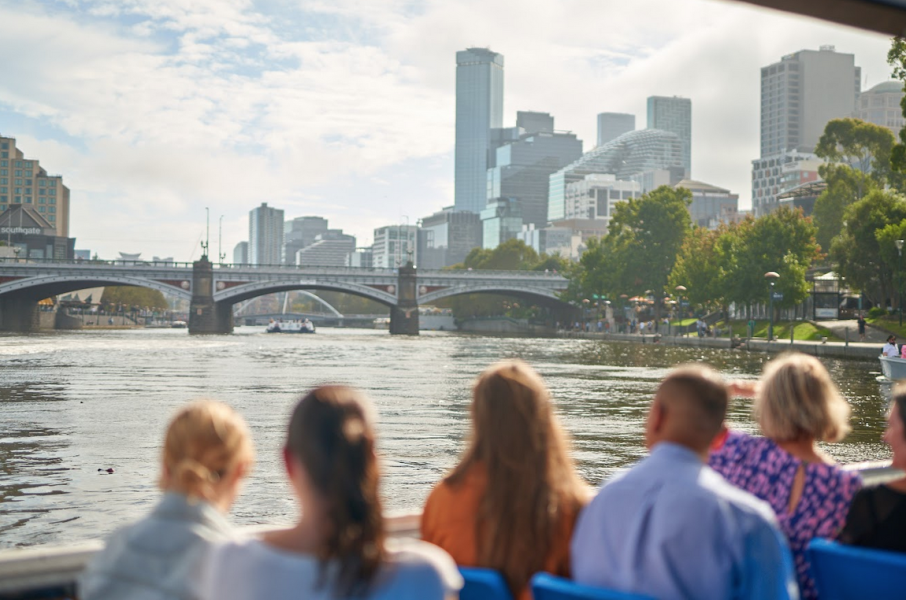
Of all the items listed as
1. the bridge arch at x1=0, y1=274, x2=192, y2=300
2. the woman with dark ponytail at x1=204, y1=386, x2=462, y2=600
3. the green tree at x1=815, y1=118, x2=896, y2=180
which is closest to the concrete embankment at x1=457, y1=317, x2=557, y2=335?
the green tree at x1=815, y1=118, x2=896, y2=180

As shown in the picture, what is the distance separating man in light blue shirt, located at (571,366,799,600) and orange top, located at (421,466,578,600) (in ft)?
0.61

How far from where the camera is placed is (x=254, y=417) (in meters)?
18.1

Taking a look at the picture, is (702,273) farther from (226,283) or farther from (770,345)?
(226,283)

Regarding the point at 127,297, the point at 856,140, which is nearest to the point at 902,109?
the point at 856,140

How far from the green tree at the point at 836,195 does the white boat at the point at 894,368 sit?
49.9 metres

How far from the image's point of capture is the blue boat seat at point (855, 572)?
9.72ft

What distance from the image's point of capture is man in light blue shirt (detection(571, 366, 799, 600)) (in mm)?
2783

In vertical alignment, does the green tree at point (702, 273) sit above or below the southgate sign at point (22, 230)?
below

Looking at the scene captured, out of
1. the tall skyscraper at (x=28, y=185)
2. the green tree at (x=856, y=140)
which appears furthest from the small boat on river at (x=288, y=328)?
the tall skyscraper at (x=28, y=185)

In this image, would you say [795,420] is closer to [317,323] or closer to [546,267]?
[546,267]

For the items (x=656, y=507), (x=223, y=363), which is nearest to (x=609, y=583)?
(x=656, y=507)

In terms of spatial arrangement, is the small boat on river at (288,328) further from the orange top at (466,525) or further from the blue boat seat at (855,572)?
the blue boat seat at (855,572)

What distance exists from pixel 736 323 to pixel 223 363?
4692cm

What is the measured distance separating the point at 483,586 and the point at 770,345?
158 feet
